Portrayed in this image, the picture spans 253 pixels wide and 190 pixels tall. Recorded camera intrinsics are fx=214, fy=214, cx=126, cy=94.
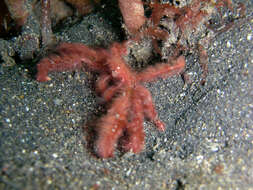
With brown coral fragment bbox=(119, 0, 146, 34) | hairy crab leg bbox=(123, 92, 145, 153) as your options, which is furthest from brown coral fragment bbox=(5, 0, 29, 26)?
hairy crab leg bbox=(123, 92, 145, 153)

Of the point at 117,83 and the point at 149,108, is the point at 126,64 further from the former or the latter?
the point at 149,108

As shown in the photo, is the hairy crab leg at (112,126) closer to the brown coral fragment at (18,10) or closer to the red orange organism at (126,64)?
the red orange organism at (126,64)

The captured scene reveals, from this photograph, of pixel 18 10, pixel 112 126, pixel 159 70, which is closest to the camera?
pixel 112 126

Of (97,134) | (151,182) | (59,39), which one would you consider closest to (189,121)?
(151,182)

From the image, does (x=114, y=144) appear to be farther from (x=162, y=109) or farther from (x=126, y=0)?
(x=126, y=0)

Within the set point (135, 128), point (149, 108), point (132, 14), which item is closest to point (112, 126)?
point (135, 128)

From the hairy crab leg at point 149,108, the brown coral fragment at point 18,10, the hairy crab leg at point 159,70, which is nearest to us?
the hairy crab leg at point 149,108

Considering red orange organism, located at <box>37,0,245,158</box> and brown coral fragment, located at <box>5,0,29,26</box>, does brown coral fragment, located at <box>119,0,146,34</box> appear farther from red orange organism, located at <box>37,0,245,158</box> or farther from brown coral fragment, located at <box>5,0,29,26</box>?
brown coral fragment, located at <box>5,0,29,26</box>

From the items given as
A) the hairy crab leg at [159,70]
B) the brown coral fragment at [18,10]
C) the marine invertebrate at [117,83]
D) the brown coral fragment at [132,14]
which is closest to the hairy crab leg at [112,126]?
the marine invertebrate at [117,83]
